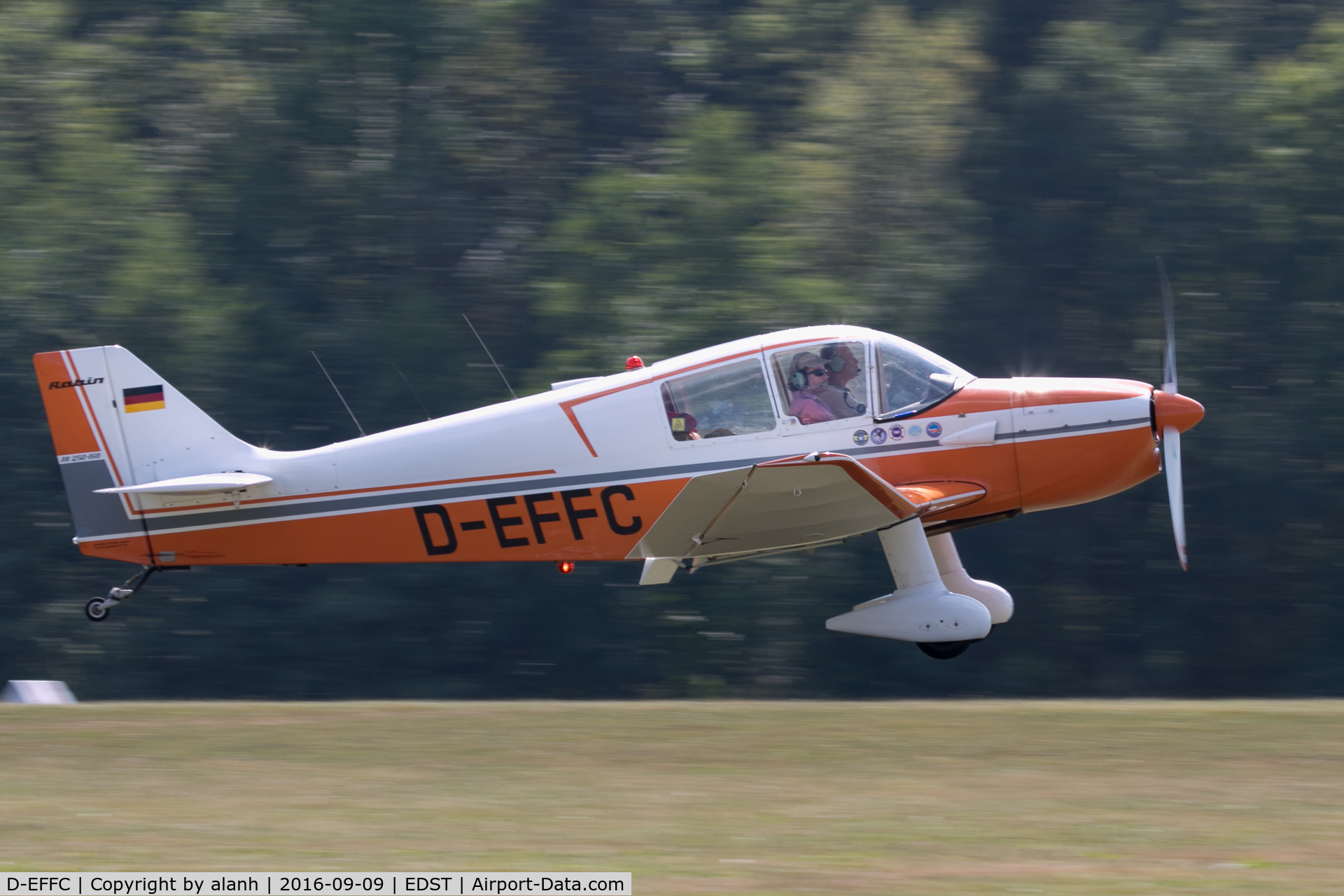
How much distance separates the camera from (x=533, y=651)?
1620 centimetres

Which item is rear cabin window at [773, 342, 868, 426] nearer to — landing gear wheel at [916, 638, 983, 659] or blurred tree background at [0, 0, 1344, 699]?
landing gear wheel at [916, 638, 983, 659]

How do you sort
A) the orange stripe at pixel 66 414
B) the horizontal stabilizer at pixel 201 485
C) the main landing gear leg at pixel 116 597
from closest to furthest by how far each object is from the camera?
1. the horizontal stabilizer at pixel 201 485
2. the orange stripe at pixel 66 414
3. the main landing gear leg at pixel 116 597

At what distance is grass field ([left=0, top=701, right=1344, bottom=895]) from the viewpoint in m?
5.20

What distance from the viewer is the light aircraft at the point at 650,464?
9086mm

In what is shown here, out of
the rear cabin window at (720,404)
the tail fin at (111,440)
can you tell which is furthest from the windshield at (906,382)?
the tail fin at (111,440)

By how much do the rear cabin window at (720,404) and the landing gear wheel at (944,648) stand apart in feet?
5.98

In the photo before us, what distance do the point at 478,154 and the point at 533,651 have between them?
7151 mm

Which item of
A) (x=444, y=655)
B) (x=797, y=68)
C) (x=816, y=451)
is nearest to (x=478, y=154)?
(x=797, y=68)

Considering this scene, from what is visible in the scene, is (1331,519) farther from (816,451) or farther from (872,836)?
(872,836)

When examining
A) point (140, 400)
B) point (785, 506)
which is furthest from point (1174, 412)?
point (140, 400)

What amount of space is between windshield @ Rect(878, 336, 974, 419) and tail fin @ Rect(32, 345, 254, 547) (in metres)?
4.47
